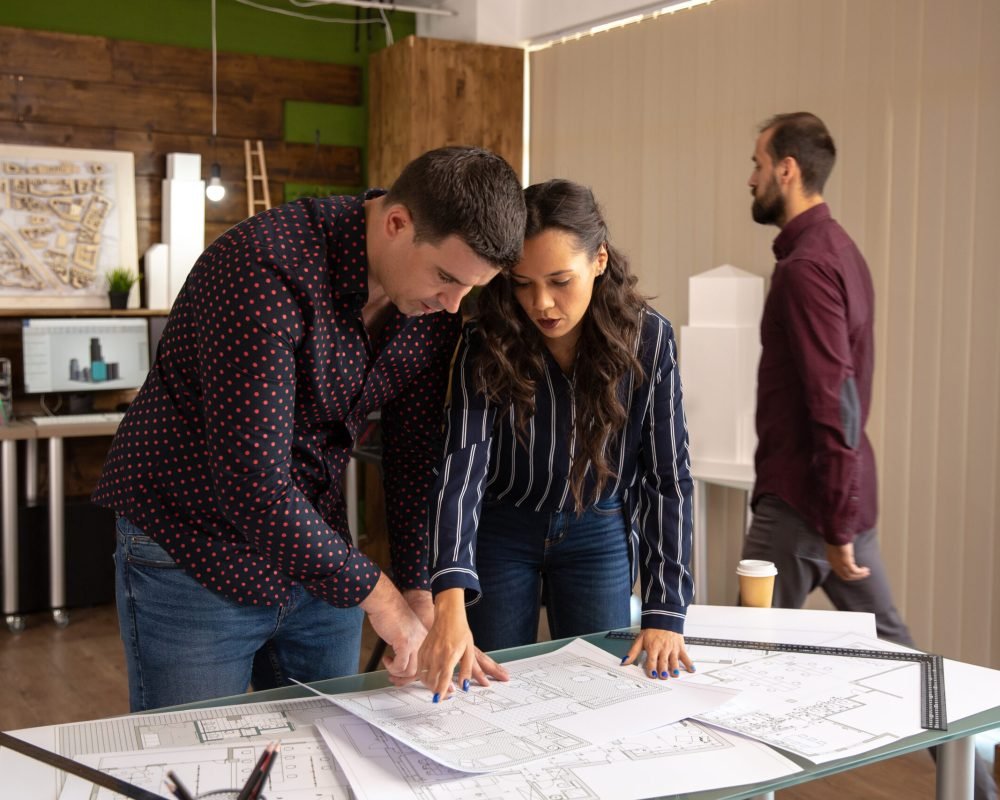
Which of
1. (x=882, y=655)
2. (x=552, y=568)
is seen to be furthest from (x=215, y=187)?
(x=882, y=655)

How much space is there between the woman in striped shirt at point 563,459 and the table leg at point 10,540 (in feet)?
9.78

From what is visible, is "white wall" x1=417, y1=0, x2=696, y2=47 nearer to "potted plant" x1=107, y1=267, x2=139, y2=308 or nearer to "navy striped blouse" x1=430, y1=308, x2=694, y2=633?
"potted plant" x1=107, y1=267, x2=139, y2=308

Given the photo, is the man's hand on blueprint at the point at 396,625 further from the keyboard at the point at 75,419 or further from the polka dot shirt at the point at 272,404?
the keyboard at the point at 75,419

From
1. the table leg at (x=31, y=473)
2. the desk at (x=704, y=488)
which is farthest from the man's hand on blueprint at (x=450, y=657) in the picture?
the table leg at (x=31, y=473)

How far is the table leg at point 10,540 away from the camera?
4336 millimetres

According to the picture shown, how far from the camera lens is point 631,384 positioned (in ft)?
5.92

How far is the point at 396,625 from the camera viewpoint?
5.00ft

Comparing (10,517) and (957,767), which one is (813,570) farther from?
(10,517)

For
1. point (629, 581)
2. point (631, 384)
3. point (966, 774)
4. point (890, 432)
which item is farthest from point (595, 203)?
point (890, 432)

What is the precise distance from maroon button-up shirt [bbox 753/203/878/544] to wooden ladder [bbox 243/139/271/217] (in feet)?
10.9

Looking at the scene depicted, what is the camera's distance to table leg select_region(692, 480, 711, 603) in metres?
4.21

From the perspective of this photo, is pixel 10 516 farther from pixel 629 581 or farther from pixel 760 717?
pixel 760 717

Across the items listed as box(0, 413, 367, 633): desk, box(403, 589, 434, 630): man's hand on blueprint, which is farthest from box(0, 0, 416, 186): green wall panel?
box(403, 589, 434, 630): man's hand on blueprint

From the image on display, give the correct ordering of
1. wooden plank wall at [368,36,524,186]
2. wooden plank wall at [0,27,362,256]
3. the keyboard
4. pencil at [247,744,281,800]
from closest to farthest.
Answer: pencil at [247,744,281,800]
the keyboard
wooden plank wall at [0,27,362,256]
wooden plank wall at [368,36,524,186]
